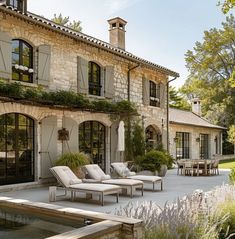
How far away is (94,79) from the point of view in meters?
13.8

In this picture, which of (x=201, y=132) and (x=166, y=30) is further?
(x=201, y=132)

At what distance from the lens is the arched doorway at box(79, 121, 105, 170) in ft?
42.8

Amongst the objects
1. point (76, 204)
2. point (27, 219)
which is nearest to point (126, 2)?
point (76, 204)

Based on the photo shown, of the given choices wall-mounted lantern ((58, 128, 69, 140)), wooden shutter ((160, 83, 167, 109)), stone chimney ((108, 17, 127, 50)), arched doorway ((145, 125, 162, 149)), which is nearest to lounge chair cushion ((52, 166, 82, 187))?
wall-mounted lantern ((58, 128, 69, 140))

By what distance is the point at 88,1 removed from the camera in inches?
494

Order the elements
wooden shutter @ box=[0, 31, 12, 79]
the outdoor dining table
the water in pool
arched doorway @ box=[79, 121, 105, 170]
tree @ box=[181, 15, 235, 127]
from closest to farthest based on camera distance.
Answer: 1. the water in pool
2. wooden shutter @ box=[0, 31, 12, 79]
3. arched doorway @ box=[79, 121, 105, 170]
4. the outdoor dining table
5. tree @ box=[181, 15, 235, 127]

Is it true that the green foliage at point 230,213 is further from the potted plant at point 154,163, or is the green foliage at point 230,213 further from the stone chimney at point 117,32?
the stone chimney at point 117,32

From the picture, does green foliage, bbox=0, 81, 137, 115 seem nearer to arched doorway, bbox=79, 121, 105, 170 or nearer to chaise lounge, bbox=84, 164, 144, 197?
arched doorway, bbox=79, 121, 105, 170

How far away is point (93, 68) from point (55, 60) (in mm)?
2305

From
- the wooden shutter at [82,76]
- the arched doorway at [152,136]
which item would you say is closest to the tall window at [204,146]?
the arched doorway at [152,136]

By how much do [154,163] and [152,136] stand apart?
431 centimetres

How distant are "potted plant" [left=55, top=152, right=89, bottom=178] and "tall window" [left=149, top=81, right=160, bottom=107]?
751 centimetres

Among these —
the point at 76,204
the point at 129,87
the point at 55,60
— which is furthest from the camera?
the point at 129,87

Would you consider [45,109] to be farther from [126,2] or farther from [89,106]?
[126,2]
